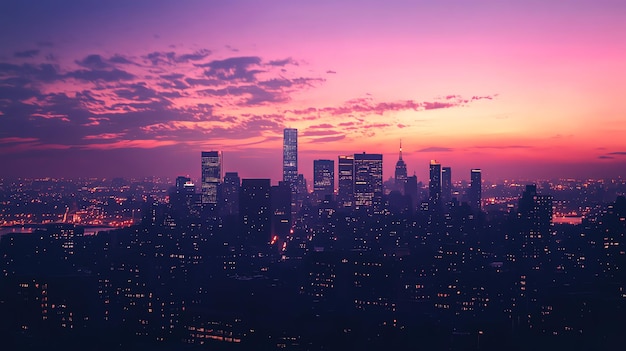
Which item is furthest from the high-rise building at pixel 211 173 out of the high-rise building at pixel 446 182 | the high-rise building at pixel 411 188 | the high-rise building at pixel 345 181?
the high-rise building at pixel 446 182

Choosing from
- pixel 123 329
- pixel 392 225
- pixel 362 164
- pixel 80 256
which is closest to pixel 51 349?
pixel 123 329

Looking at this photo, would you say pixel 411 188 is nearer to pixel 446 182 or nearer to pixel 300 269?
pixel 446 182

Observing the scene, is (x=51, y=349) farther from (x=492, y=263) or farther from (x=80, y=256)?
(x=492, y=263)

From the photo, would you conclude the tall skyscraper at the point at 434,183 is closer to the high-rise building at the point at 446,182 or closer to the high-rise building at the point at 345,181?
the high-rise building at the point at 446,182

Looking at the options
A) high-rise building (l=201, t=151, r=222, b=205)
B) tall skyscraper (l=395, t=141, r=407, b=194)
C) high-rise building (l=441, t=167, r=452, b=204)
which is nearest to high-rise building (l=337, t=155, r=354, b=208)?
tall skyscraper (l=395, t=141, r=407, b=194)

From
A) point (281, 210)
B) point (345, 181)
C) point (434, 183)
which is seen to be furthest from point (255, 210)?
point (345, 181)

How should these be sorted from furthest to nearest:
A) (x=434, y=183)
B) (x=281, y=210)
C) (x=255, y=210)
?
(x=434, y=183), (x=281, y=210), (x=255, y=210)
